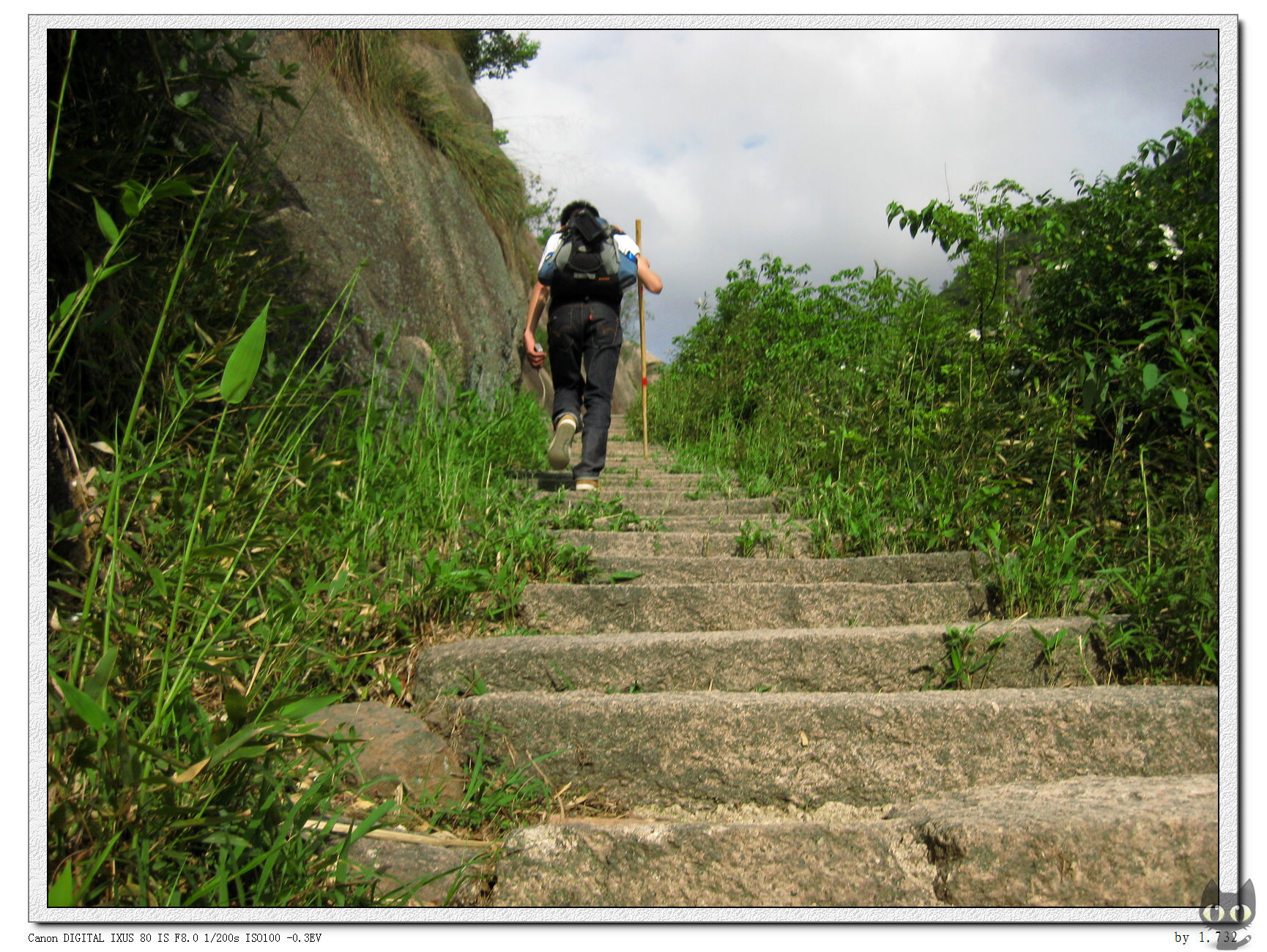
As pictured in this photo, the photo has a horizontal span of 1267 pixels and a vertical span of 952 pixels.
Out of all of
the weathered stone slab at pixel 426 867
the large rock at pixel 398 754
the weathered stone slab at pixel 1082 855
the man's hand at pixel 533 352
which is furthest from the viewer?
the man's hand at pixel 533 352

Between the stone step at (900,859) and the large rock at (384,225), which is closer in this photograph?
the stone step at (900,859)

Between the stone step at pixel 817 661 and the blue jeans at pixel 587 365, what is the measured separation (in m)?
2.32

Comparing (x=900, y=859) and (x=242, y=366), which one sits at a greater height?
(x=242, y=366)

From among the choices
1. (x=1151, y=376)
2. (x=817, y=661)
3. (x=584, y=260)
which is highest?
(x=584, y=260)

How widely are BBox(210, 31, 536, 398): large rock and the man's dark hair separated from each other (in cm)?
96

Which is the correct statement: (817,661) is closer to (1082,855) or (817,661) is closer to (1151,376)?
(1082,855)

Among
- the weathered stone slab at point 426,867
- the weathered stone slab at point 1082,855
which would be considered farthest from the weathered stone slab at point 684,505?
the weathered stone slab at point 1082,855

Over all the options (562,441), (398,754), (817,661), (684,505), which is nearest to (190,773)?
(398,754)

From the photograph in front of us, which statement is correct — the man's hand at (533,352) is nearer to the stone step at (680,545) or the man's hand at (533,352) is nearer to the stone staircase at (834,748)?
the stone step at (680,545)

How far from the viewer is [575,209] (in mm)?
4379

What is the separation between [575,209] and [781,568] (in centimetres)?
250

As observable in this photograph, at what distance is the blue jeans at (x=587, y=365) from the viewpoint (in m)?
4.41

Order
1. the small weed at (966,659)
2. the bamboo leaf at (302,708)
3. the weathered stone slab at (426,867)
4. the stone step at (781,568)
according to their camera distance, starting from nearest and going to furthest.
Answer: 1. the bamboo leaf at (302,708)
2. the weathered stone slab at (426,867)
3. the small weed at (966,659)
4. the stone step at (781,568)

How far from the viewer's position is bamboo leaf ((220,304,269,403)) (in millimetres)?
1007
